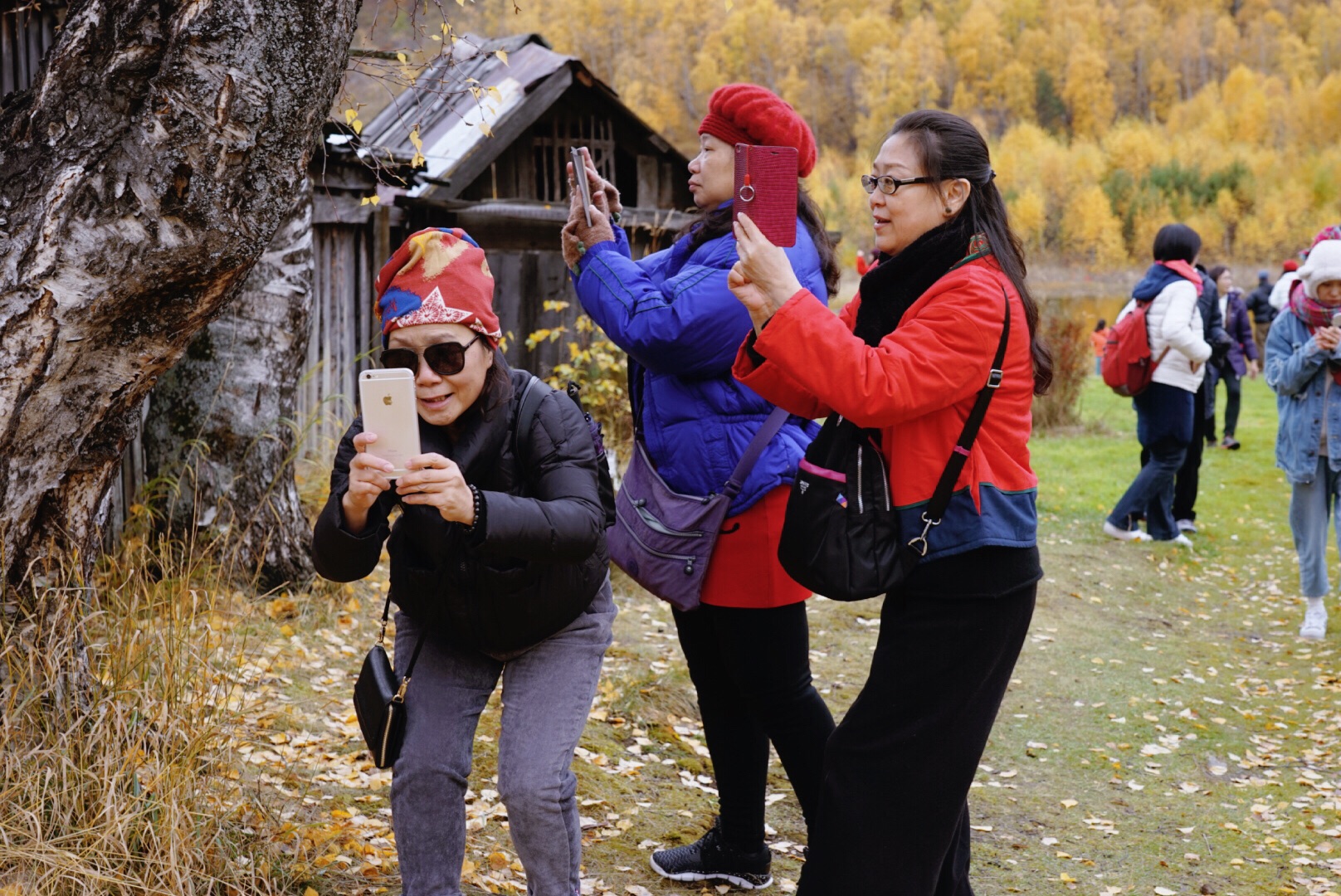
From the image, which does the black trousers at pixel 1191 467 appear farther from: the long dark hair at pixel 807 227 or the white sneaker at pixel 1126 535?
the long dark hair at pixel 807 227

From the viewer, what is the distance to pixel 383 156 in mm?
7086

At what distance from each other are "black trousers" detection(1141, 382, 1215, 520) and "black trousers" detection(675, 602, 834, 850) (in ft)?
22.9

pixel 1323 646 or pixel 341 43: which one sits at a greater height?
pixel 341 43

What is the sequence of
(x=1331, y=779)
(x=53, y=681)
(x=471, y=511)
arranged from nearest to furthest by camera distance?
1. (x=471, y=511)
2. (x=53, y=681)
3. (x=1331, y=779)

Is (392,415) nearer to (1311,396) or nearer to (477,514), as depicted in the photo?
(477,514)

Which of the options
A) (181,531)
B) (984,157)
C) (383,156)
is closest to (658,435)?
(984,157)

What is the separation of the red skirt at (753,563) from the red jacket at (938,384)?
60cm

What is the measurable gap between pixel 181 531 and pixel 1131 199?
75632 mm

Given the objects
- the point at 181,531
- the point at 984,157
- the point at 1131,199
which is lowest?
the point at 181,531

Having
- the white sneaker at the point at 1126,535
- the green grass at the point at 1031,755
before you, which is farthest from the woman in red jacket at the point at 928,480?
the white sneaker at the point at 1126,535

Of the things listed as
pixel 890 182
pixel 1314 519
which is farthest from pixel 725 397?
pixel 1314 519

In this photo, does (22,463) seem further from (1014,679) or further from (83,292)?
(1014,679)

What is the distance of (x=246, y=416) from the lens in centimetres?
571

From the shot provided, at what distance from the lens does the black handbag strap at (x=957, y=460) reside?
243 cm
